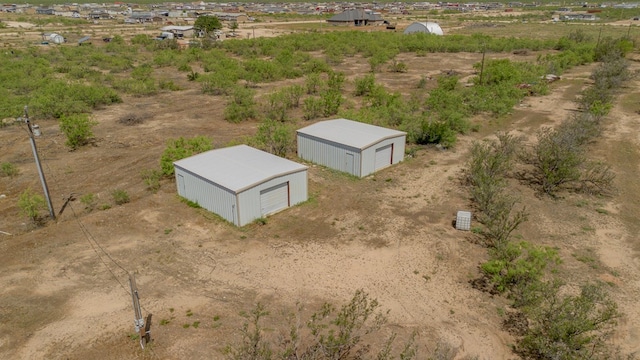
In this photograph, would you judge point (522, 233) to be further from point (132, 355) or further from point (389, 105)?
point (389, 105)

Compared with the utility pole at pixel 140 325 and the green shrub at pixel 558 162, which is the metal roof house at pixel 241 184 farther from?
the green shrub at pixel 558 162

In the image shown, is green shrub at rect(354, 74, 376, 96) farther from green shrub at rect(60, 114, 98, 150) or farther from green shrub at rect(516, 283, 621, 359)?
green shrub at rect(516, 283, 621, 359)

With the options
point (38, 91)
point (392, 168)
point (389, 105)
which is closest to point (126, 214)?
point (392, 168)

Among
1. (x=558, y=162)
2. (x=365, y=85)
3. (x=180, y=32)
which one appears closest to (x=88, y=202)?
(x=558, y=162)

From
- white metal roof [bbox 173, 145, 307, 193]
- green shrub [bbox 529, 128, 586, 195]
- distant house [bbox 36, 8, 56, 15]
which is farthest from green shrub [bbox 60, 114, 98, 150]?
distant house [bbox 36, 8, 56, 15]

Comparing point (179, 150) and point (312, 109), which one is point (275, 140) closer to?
point (179, 150)

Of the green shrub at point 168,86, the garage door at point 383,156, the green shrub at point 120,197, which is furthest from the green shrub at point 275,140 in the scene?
the green shrub at point 168,86
